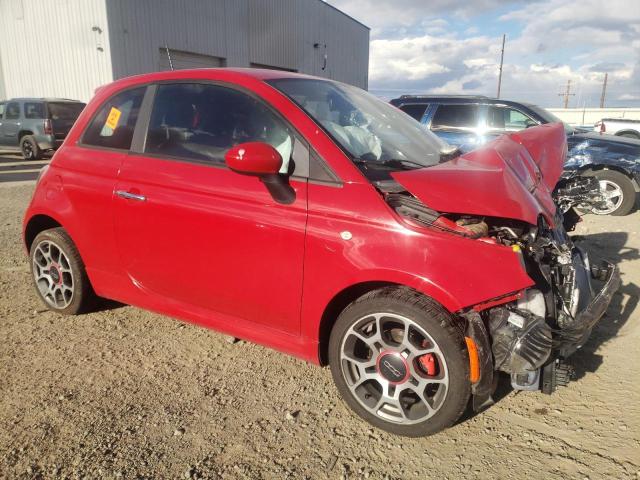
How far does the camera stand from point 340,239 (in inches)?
94.8

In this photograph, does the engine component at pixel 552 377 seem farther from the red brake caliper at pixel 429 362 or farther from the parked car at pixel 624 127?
the parked car at pixel 624 127

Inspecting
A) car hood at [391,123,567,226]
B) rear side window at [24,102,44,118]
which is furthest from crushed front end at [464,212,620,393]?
rear side window at [24,102,44,118]

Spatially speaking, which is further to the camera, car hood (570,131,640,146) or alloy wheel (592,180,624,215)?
car hood (570,131,640,146)

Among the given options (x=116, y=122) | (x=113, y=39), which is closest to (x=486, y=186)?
(x=116, y=122)

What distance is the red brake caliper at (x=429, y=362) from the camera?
7.73ft

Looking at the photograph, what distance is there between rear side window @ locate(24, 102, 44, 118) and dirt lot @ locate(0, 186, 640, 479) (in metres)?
12.4

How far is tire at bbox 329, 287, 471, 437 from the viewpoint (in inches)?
89.0

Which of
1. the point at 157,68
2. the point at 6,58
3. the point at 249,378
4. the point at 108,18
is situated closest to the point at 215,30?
the point at 157,68

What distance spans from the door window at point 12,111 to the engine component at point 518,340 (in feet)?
52.2

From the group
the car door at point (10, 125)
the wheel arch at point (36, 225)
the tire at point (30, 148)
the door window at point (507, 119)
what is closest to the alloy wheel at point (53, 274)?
the wheel arch at point (36, 225)

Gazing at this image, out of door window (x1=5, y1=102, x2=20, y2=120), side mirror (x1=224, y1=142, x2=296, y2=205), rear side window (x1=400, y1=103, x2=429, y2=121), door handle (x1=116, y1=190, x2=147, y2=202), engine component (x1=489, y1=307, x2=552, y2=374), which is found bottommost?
engine component (x1=489, y1=307, x2=552, y2=374)

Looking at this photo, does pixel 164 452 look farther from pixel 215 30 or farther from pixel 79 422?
pixel 215 30

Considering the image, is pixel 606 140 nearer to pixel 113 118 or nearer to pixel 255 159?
pixel 255 159

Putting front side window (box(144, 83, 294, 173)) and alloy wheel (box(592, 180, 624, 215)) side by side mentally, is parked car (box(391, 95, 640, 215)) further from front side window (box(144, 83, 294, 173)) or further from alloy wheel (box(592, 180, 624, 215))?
front side window (box(144, 83, 294, 173))
